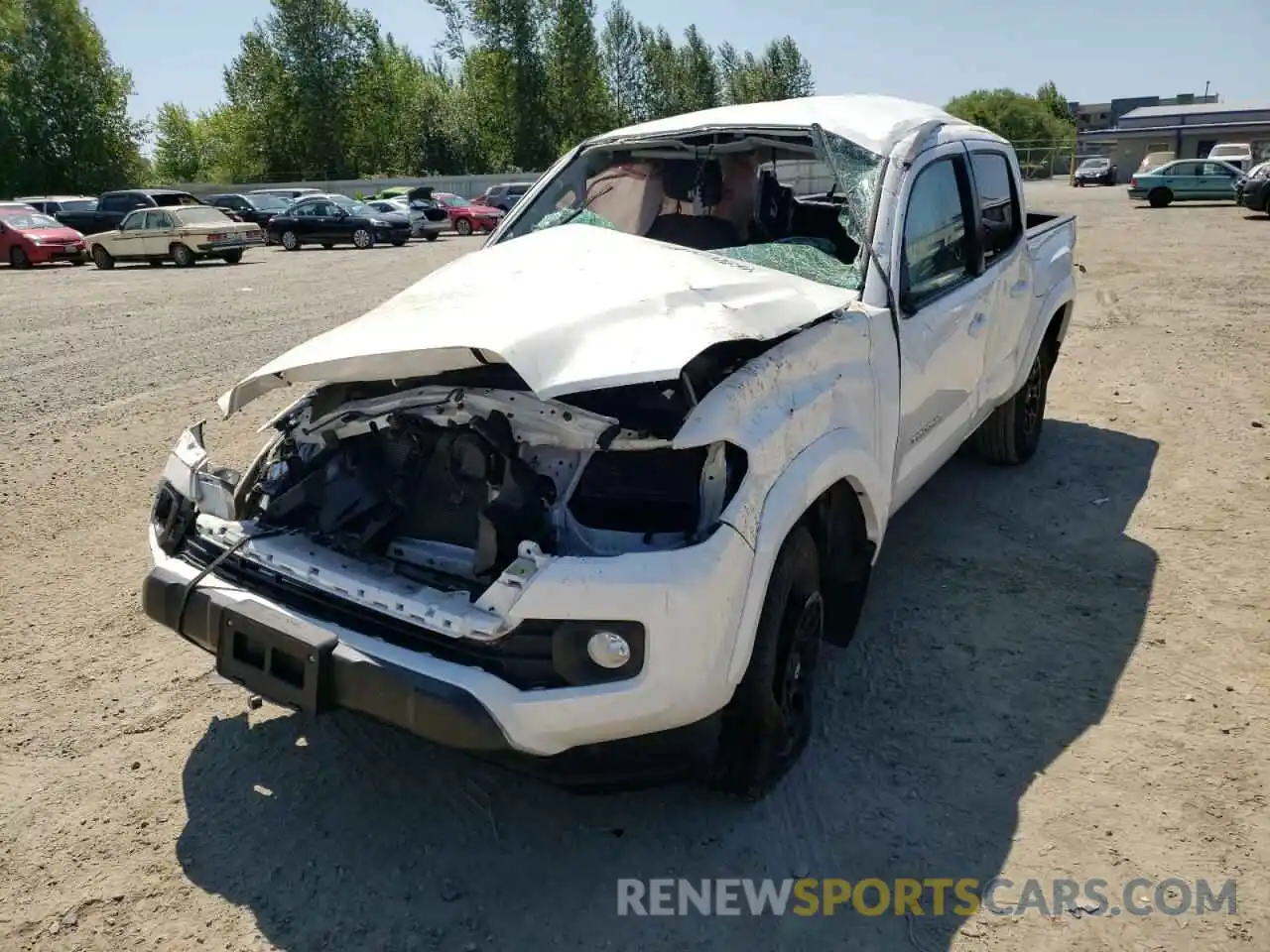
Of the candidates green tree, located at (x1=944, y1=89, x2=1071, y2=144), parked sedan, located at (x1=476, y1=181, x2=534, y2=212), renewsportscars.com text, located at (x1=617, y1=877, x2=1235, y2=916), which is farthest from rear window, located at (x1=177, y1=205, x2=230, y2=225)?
green tree, located at (x1=944, y1=89, x2=1071, y2=144)

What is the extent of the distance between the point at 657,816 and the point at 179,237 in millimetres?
22517

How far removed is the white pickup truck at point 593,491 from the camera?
2.41 metres

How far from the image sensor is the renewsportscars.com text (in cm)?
256

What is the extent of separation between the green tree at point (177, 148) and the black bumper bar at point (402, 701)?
78.6 m

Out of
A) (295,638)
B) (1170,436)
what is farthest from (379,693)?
(1170,436)

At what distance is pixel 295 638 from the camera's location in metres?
2.57

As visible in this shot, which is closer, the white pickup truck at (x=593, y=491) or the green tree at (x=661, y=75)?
the white pickup truck at (x=593, y=491)

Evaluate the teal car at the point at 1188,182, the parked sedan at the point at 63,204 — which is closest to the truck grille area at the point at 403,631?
the parked sedan at the point at 63,204

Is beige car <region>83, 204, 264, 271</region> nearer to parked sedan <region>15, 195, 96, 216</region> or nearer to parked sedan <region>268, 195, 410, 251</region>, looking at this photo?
parked sedan <region>268, 195, 410, 251</region>

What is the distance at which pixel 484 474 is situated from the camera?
9.41 ft

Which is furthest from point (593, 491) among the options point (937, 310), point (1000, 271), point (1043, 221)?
point (1043, 221)

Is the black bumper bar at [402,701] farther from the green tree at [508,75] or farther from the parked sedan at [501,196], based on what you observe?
the green tree at [508,75]

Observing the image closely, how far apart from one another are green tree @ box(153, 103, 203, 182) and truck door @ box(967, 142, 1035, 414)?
77297 mm

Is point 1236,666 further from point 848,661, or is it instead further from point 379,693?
point 379,693
